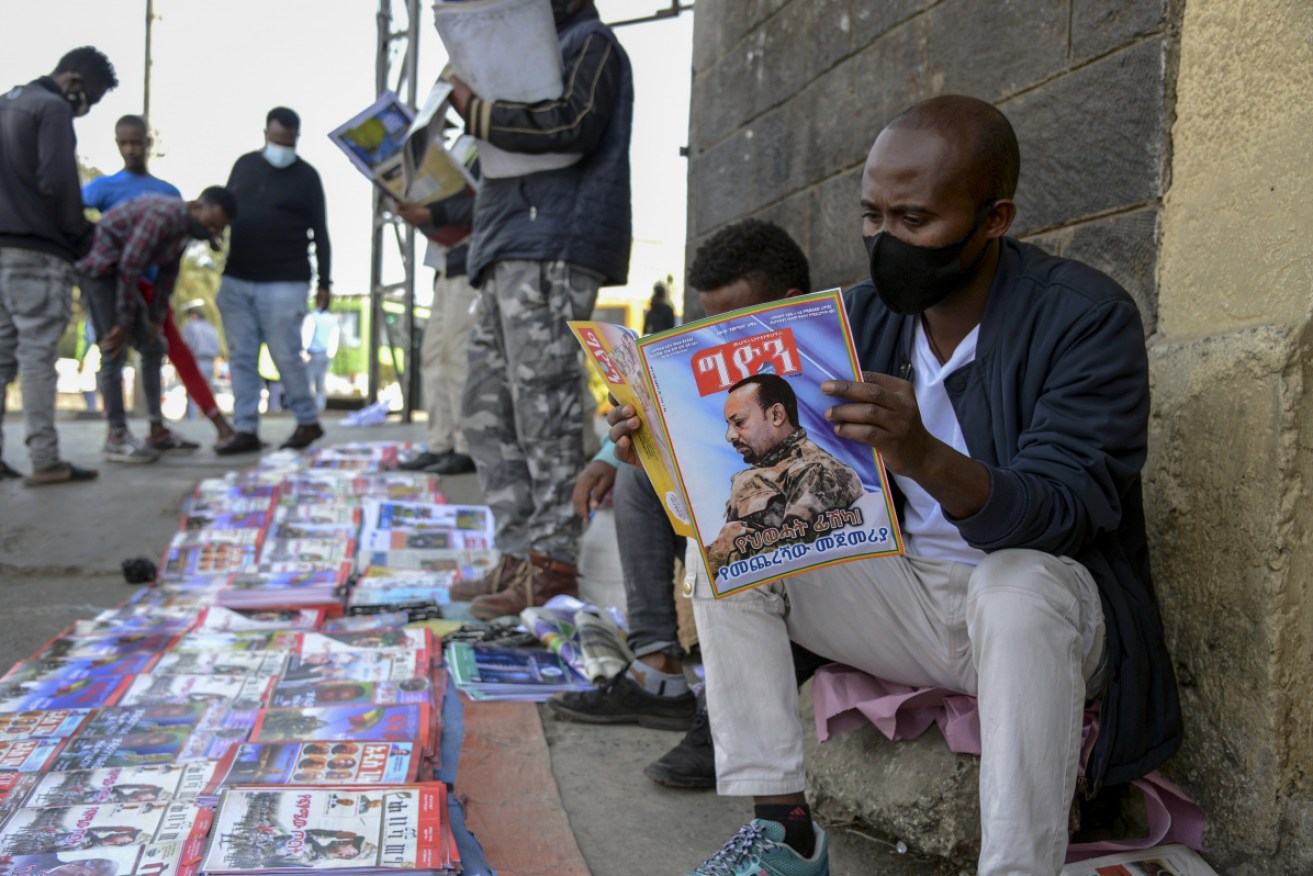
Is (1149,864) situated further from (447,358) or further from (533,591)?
(447,358)

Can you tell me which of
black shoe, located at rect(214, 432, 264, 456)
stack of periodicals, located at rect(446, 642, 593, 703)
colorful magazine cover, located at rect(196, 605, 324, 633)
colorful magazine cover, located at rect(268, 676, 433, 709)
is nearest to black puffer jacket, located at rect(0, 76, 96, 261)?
black shoe, located at rect(214, 432, 264, 456)

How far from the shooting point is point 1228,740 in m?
1.64

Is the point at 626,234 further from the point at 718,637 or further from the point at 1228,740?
the point at 1228,740

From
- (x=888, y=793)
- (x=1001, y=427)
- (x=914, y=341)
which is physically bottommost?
(x=888, y=793)

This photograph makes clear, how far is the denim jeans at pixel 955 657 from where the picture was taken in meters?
1.35

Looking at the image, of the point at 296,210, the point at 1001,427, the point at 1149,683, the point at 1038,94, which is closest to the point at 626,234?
the point at 1038,94

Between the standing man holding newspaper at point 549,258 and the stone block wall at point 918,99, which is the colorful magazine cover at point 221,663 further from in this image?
the stone block wall at point 918,99

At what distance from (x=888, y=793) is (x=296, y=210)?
5.20 metres

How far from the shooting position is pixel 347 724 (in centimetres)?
223

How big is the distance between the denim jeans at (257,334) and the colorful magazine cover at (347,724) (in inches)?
157

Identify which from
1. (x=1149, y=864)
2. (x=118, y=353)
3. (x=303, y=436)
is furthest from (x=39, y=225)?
(x=1149, y=864)

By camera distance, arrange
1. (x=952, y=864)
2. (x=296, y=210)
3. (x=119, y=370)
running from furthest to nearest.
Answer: (x=296, y=210), (x=119, y=370), (x=952, y=864)

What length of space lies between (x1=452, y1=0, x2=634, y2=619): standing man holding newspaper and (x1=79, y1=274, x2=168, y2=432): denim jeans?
110 inches

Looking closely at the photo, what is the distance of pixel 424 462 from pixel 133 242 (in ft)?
5.51
